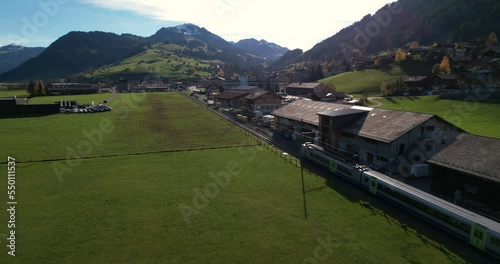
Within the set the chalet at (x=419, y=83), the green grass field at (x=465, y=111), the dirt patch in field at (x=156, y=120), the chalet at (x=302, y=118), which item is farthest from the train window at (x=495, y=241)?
the chalet at (x=419, y=83)

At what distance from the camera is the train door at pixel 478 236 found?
1791 cm

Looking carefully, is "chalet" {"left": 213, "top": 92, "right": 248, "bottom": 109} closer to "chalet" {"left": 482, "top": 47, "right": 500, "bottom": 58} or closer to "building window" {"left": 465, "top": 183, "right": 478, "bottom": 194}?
"building window" {"left": 465, "top": 183, "right": 478, "bottom": 194}

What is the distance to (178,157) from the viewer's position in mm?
39250

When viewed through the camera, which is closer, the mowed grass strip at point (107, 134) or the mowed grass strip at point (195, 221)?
the mowed grass strip at point (195, 221)

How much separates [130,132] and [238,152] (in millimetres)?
24452

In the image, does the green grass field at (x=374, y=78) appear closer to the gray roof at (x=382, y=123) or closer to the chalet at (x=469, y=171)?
the gray roof at (x=382, y=123)

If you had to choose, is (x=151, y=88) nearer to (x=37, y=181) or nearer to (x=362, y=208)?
(x=37, y=181)

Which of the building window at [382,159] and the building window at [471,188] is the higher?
the building window at [382,159]

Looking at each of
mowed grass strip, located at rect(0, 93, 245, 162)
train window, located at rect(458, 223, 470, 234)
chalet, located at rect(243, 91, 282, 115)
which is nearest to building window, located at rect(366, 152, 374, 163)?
train window, located at rect(458, 223, 470, 234)

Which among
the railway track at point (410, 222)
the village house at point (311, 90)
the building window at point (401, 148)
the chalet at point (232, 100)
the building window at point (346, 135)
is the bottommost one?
the railway track at point (410, 222)

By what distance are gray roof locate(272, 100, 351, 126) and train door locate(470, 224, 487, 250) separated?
27182 millimetres

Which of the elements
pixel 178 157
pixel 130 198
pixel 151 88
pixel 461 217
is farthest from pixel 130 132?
pixel 151 88

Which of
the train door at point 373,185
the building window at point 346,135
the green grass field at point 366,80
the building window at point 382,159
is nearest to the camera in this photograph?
the train door at point 373,185

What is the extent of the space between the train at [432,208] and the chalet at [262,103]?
47109 mm
